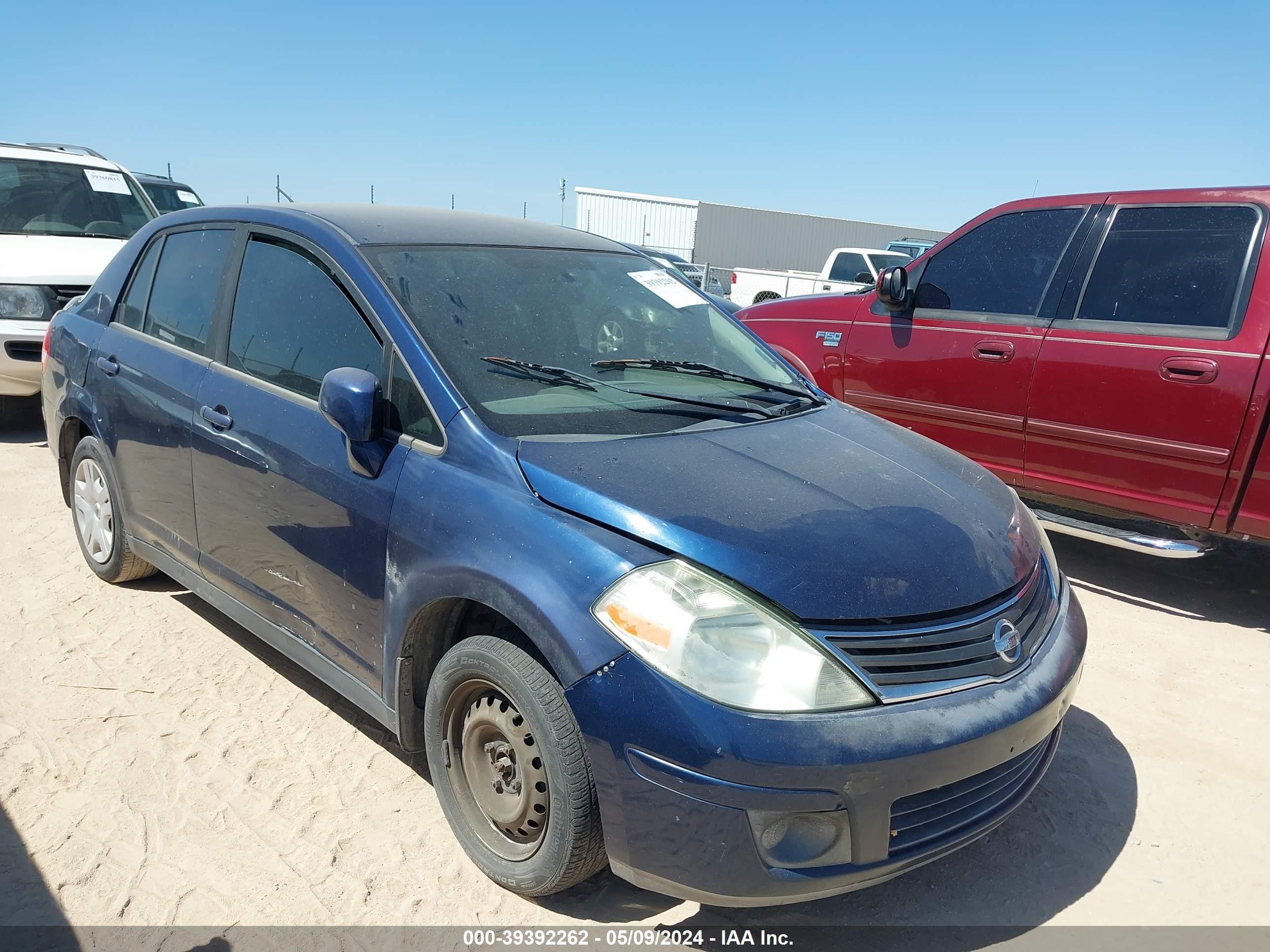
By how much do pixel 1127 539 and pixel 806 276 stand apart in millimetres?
14308

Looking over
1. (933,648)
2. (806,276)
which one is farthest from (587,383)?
(806,276)

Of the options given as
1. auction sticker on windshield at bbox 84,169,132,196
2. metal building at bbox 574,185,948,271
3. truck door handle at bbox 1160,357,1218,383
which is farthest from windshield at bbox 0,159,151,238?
metal building at bbox 574,185,948,271

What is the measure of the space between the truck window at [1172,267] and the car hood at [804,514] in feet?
7.56

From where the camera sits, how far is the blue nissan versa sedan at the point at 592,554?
203cm

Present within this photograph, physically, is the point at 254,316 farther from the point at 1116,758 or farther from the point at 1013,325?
the point at 1013,325

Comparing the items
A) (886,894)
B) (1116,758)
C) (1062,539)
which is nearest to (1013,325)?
(1062,539)

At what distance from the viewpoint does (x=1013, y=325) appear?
5000 mm

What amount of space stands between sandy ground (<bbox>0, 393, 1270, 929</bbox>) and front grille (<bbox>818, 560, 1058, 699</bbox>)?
2.53 ft

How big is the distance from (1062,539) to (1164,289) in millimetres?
1718

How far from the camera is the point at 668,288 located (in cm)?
361

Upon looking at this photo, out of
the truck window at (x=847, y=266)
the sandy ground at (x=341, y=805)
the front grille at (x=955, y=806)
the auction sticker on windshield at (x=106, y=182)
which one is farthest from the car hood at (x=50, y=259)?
the truck window at (x=847, y=266)

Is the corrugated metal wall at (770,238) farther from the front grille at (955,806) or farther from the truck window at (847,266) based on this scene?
the front grille at (955,806)

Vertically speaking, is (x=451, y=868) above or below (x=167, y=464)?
below

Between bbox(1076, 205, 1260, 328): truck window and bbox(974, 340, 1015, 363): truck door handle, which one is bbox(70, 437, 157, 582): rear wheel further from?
bbox(1076, 205, 1260, 328): truck window
